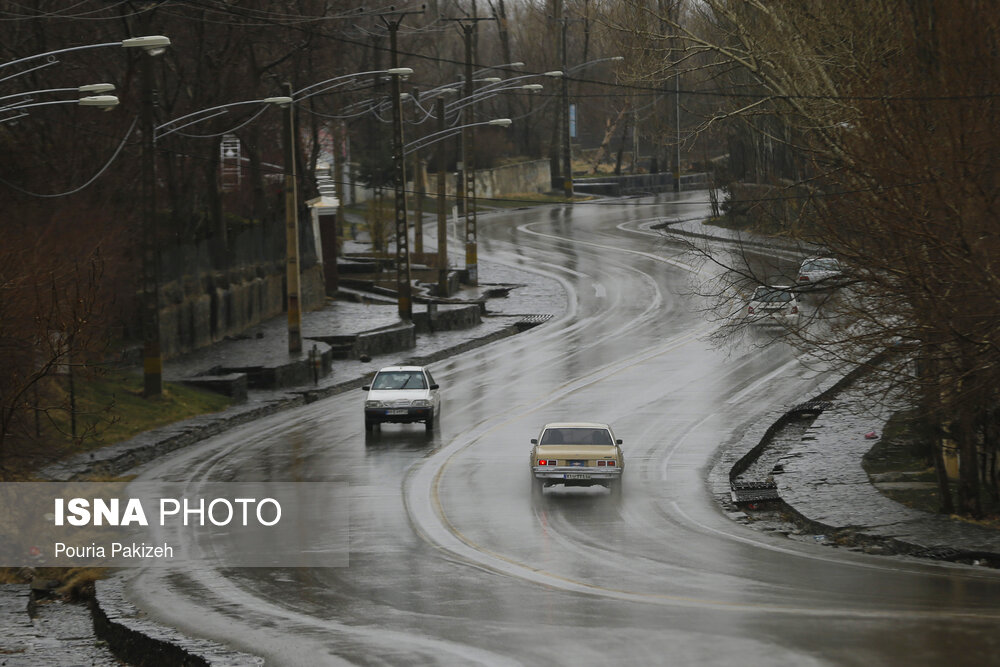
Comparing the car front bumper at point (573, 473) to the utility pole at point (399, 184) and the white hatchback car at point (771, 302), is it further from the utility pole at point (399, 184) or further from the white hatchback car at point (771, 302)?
the utility pole at point (399, 184)

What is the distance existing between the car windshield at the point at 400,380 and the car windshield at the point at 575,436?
7450 millimetres

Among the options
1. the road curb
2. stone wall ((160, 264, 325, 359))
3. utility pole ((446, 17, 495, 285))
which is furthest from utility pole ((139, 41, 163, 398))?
utility pole ((446, 17, 495, 285))

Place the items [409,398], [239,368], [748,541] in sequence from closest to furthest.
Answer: [748,541]
[409,398]
[239,368]

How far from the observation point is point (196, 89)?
5150 centimetres

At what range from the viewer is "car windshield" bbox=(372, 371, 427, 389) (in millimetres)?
33312

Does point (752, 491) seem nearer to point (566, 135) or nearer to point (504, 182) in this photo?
point (566, 135)

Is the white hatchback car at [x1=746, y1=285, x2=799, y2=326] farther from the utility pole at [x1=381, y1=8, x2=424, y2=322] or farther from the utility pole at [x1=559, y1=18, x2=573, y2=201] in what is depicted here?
the utility pole at [x1=559, y1=18, x2=573, y2=201]

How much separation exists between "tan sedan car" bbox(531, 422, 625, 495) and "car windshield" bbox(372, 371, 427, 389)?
771cm

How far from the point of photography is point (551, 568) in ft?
62.9

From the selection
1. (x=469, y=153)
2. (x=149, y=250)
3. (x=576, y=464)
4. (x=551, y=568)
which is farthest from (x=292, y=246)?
(x=551, y=568)

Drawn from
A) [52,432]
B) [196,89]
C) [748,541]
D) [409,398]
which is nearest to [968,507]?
[748,541]

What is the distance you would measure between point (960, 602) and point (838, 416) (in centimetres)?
1806

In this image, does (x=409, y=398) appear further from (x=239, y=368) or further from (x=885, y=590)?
(x=885, y=590)

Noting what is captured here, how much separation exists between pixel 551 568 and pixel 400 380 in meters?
14.8
